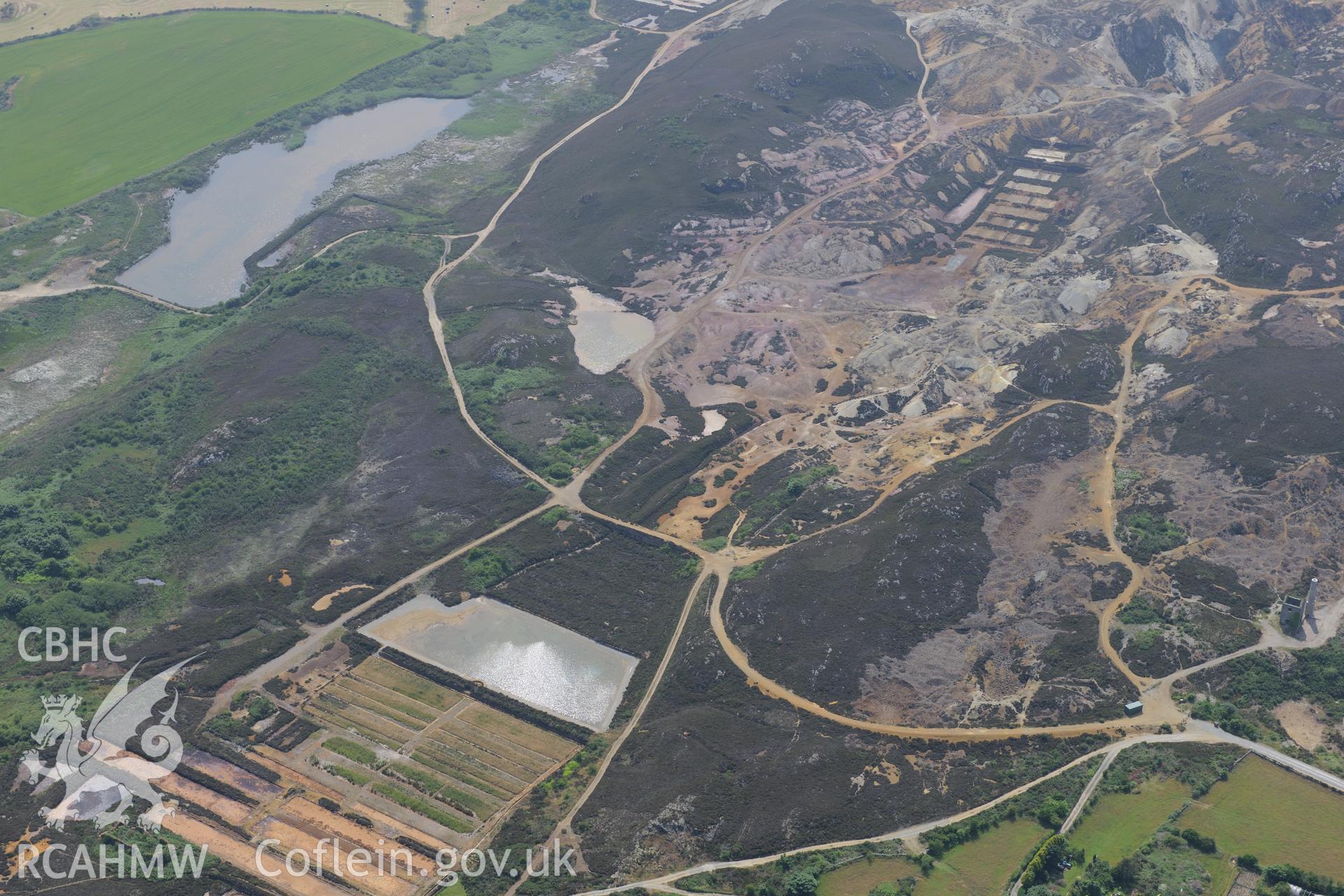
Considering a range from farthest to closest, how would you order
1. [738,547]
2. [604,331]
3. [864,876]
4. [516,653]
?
[604,331] → [738,547] → [516,653] → [864,876]

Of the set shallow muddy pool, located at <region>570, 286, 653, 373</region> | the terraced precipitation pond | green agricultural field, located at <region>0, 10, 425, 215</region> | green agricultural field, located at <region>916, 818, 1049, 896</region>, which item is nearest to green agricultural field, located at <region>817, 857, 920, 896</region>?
the terraced precipitation pond

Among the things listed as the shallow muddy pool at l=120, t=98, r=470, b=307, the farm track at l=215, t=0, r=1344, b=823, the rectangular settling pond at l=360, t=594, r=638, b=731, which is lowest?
the rectangular settling pond at l=360, t=594, r=638, b=731

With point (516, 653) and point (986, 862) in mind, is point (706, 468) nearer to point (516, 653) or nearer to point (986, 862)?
point (516, 653)

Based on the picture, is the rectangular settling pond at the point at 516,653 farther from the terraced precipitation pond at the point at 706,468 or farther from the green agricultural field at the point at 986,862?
the green agricultural field at the point at 986,862

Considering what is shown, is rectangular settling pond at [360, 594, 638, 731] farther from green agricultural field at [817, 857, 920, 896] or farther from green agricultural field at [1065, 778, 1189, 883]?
green agricultural field at [1065, 778, 1189, 883]

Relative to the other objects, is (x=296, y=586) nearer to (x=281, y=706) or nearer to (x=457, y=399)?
(x=281, y=706)

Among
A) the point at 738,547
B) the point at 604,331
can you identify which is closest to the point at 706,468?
the point at 738,547
